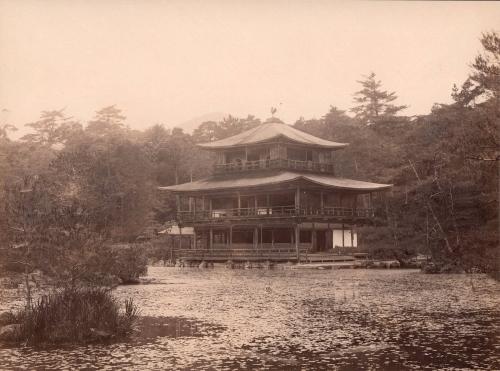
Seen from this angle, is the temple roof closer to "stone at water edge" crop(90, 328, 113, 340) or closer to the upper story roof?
the upper story roof

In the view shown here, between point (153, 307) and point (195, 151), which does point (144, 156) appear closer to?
point (195, 151)

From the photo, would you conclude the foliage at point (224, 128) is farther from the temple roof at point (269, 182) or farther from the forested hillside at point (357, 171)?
the temple roof at point (269, 182)

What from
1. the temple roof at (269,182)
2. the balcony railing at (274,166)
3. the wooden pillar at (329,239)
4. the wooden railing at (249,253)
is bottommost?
the wooden railing at (249,253)

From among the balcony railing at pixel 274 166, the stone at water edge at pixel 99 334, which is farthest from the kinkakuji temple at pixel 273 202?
the stone at water edge at pixel 99 334

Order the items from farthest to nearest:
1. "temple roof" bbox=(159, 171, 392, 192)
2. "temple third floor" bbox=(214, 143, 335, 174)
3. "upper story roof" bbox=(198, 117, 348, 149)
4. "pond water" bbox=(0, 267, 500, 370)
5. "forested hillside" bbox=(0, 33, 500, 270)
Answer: "temple third floor" bbox=(214, 143, 335, 174)
"upper story roof" bbox=(198, 117, 348, 149)
"temple roof" bbox=(159, 171, 392, 192)
"forested hillside" bbox=(0, 33, 500, 270)
"pond water" bbox=(0, 267, 500, 370)

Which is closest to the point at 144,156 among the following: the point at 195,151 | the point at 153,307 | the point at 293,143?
the point at 195,151

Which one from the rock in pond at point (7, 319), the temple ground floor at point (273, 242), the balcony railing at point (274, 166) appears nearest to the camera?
the rock in pond at point (7, 319)

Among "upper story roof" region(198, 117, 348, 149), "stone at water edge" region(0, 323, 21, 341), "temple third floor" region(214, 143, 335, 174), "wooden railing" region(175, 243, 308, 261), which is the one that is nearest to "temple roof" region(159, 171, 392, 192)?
"temple third floor" region(214, 143, 335, 174)

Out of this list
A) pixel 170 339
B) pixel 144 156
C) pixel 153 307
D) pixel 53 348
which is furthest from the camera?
pixel 144 156
